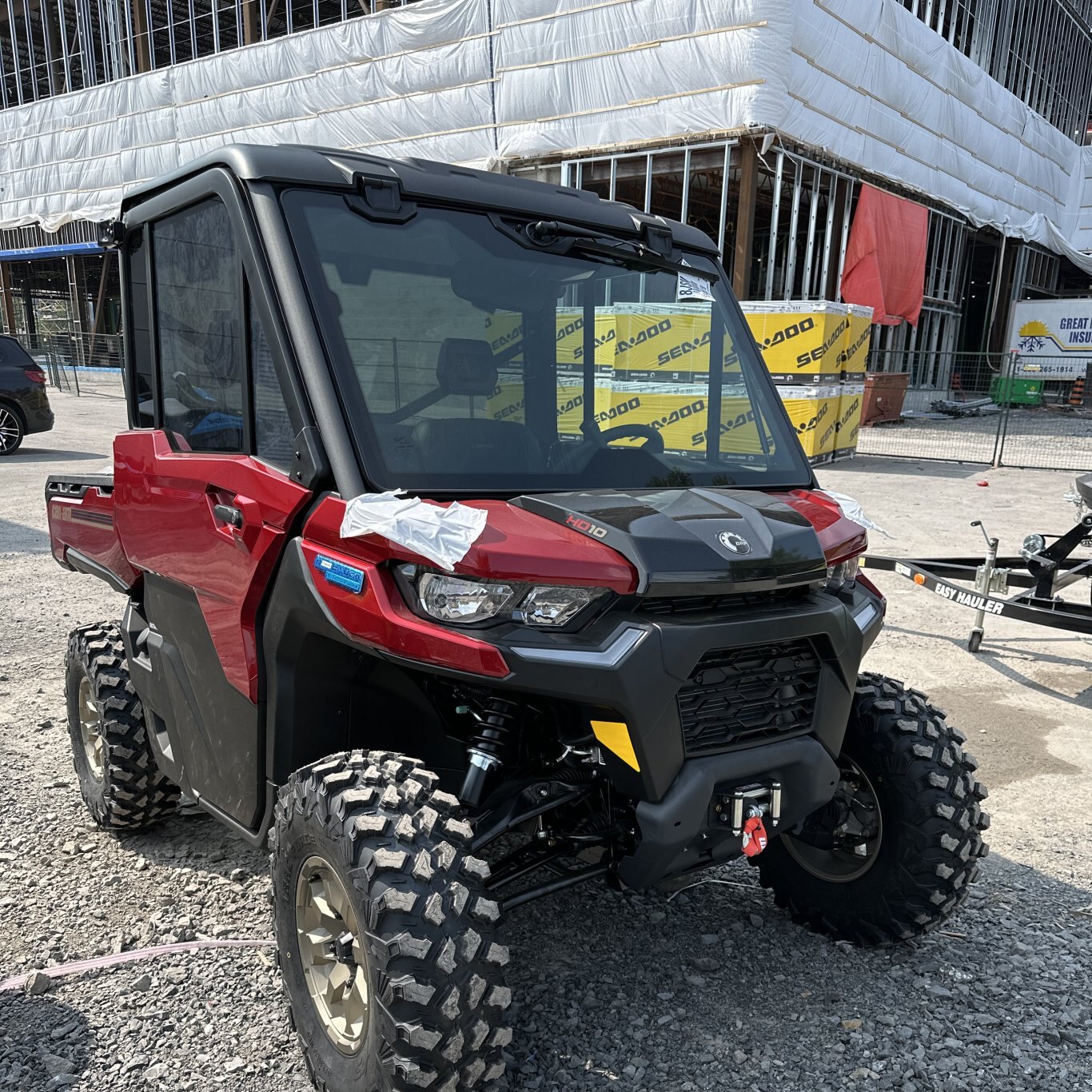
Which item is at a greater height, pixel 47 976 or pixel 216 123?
pixel 216 123

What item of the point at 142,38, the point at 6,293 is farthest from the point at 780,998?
the point at 6,293

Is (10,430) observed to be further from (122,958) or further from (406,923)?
(406,923)

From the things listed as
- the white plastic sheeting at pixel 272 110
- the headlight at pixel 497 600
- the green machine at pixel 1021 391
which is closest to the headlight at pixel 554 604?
the headlight at pixel 497 600

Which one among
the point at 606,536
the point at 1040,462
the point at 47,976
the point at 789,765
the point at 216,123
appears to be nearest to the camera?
the point at 606,536

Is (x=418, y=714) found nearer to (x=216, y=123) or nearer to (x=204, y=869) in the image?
(x=204, y=869)

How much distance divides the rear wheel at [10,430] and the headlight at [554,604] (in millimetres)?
14968

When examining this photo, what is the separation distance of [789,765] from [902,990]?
42.5 inches

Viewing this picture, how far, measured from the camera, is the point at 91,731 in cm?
378

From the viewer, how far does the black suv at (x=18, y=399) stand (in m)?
14.5

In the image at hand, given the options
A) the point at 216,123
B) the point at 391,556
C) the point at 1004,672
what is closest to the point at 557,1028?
the point at 391,556

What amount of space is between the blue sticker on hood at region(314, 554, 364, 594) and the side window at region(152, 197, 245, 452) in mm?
583

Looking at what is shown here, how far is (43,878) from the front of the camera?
344cm

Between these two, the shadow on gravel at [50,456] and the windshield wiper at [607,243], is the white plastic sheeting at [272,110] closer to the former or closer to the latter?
the shadow on gravel at [50,456]

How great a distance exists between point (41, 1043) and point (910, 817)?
2.56m
